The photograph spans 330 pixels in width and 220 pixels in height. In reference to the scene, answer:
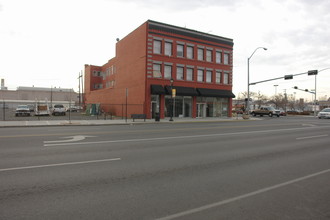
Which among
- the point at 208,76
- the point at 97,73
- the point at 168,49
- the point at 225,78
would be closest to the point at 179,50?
the point at 168,49

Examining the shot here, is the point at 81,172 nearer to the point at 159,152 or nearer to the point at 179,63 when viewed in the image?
the point at 159,152

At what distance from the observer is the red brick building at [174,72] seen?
2895 centimetres

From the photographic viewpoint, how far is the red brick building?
2895 centimetres

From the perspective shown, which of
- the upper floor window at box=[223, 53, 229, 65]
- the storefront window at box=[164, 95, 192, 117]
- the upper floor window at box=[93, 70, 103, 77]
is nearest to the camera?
the storefront window at box=[164, 95, 192, 117]

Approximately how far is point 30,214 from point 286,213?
402 centimetres

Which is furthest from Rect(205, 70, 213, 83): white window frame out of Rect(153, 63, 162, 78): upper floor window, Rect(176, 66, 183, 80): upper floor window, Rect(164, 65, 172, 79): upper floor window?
Rect(153, 63, 162, 78): upper floor window

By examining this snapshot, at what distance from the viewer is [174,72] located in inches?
1207

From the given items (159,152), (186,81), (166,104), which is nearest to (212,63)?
(186,81)

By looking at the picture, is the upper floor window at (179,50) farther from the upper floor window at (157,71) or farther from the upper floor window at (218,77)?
A: the upper floor window at (218,77)

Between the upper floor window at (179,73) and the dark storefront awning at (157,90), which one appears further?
the upper floor window at (179,73)

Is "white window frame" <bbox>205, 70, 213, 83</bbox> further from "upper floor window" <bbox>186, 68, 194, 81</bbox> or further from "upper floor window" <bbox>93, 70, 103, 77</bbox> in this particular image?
"upper floor window" <bbox>93, 70, 103, 77</bbox>

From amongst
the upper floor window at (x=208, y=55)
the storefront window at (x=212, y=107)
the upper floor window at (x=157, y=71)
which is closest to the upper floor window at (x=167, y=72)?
the upper floor window at (x=157, y=71)

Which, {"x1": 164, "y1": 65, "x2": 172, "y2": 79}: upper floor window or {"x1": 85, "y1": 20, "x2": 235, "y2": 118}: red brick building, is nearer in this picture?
{"x1": 85, "y1": 20, "x2": 235, "y2": 118}: red brick building

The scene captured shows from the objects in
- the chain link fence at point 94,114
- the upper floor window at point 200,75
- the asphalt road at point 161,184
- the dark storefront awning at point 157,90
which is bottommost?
the asphalt road at point 161,184
